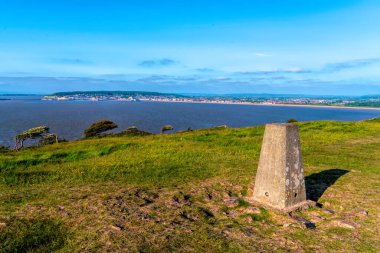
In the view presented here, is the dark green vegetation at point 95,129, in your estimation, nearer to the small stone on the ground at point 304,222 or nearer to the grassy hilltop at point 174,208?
the grassy hilltop at point 174,208

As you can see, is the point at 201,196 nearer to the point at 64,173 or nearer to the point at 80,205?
the point at 80,205

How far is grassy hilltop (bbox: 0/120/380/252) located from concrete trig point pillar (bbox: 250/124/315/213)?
429 millimetres

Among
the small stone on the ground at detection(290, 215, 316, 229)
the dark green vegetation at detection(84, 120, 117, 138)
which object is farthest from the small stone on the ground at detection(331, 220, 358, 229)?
the dark green vegetation at detection(84, 120, 117, 138)

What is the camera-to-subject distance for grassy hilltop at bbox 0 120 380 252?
5.68 meters

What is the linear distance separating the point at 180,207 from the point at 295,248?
3.08m

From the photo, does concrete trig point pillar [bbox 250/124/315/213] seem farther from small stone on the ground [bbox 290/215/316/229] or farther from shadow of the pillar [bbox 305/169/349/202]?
shadow of the pillar [bbox 305/169/349/202]

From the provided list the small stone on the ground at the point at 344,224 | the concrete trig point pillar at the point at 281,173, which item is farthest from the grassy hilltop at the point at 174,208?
the concrete trig point pillar at the point at 281,173

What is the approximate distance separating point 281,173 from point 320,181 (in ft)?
11.5

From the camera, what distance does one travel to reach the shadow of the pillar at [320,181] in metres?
8.90

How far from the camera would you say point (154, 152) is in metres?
16.4

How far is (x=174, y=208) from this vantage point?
7.41 metres

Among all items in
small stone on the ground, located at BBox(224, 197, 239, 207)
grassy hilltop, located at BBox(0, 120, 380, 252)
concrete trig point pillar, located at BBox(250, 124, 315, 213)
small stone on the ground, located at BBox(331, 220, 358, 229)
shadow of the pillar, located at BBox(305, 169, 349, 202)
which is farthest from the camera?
shadow of the pillar, located at BBox(305, 169, 349, 202)

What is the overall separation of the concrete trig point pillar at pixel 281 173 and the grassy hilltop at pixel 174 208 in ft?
1.41

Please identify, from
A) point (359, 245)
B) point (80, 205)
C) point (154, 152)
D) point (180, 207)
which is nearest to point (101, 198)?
point (80, 205)
